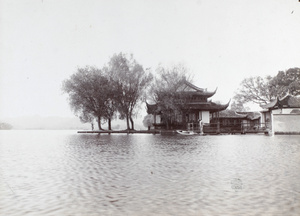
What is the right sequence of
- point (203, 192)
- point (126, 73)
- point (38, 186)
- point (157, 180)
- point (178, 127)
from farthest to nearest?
1. point (178, 127)
2. point (126, 73)
3. point (157, 180)
4. point (38, 186)
5. point (203, 192)

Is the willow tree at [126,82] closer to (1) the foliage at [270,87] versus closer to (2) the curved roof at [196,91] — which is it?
(2) the curved roof at [196,91]

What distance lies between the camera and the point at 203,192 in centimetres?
275

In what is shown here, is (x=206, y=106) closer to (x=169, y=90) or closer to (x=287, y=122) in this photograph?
(x=169, y=90)

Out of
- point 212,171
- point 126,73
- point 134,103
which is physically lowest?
point 212,171

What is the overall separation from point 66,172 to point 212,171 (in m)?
2.03

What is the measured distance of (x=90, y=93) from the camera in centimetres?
1884

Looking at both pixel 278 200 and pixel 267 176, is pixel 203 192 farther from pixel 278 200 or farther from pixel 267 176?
pixel 267 176

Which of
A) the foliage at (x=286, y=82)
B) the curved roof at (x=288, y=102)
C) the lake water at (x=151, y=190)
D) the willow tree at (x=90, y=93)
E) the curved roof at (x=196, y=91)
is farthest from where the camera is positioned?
the curved roof at (x=196, y=91)

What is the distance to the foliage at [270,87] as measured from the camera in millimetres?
19906

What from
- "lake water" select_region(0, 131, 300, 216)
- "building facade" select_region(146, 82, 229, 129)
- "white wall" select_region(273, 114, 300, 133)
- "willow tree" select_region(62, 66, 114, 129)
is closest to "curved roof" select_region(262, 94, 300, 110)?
"white wall" select_region(273, 114, 300, 133)

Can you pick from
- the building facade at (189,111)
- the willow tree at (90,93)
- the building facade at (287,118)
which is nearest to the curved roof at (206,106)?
the building facade at (189,111)

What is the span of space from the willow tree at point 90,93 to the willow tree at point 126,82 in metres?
0.59

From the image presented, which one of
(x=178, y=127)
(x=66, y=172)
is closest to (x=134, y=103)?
(x=178, y=127)

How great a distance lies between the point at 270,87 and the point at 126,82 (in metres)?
10.7
